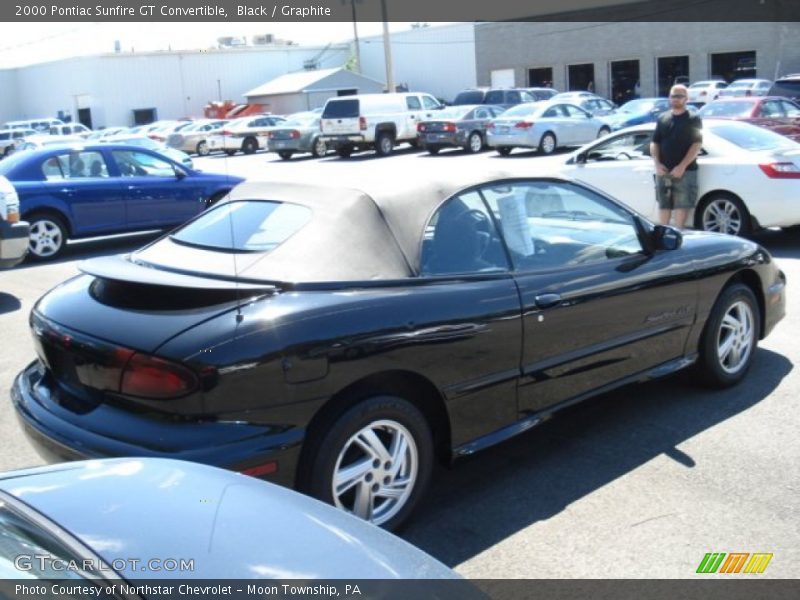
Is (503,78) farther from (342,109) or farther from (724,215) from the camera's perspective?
(724,215)

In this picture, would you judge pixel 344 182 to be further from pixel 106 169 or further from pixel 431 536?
pixel 106 169

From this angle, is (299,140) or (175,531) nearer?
(175,531)

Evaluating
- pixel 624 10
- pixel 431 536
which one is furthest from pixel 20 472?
pixel 624 10

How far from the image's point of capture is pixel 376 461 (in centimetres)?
375

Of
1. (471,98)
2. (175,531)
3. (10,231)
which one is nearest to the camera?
(175,531)

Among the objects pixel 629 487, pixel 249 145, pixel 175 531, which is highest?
pixel 175 531

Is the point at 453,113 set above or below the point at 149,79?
below

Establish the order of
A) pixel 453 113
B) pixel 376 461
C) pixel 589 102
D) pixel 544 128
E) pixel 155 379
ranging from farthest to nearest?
pixel 589 102, pixel 453 113, pixel 544 128, pixel 376 461, pixel 155 379

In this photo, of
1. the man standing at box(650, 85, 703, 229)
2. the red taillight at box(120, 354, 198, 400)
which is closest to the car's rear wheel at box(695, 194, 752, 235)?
the man standing at box(650, 85, 703, 229)

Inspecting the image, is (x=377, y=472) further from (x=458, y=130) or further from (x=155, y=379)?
(x=458, y=130)

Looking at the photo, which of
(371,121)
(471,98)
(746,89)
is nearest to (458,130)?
(371,121)

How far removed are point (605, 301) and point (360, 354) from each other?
164 centimetres

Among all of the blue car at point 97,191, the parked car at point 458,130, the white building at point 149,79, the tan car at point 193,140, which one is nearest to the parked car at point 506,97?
the parked car at point 458,130

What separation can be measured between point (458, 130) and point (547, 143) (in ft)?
11.2
